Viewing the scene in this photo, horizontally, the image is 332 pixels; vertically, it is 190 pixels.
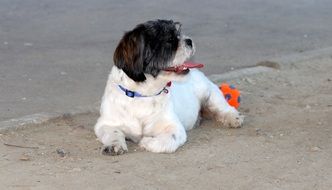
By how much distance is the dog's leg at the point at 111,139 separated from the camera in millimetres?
6414

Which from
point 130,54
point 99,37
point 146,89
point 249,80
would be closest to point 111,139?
point 146,89

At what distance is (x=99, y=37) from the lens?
11609 mm

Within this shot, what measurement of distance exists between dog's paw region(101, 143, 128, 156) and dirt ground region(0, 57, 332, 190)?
0.22 ft

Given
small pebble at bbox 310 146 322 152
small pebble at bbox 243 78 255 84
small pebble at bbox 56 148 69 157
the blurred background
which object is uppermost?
small pebble at bbox 310 146 322 152

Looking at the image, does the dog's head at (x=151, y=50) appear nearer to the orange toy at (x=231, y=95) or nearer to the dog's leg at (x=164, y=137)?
the dog's leg at (x=164, y=137)

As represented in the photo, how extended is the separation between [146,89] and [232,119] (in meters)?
1.06

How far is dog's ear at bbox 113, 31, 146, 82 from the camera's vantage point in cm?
651

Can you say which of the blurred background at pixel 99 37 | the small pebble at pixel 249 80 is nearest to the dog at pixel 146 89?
the blurred background at pixel 99 37

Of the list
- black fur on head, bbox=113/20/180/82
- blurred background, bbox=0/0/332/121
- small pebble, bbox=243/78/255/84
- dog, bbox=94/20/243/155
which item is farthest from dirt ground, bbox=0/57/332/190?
blurred background, bbox=0/0/332/121

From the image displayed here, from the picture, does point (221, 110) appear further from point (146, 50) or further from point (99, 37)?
point (99, 37)

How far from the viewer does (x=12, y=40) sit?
441 inches

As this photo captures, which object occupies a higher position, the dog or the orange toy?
the dog

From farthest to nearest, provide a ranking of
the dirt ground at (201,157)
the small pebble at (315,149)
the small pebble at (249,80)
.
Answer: the small pebble at (249,80) < the small pebble at (315,149) < the dirt ground at (201,157)

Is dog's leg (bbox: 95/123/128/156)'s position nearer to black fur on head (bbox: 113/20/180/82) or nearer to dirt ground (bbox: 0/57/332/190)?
dirt ground (bbox: 0/57/332/190)
